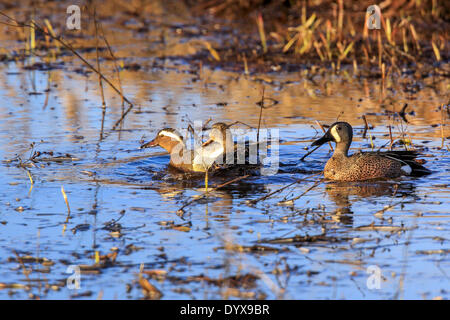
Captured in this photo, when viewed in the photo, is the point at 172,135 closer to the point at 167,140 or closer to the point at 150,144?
the point at 167,140

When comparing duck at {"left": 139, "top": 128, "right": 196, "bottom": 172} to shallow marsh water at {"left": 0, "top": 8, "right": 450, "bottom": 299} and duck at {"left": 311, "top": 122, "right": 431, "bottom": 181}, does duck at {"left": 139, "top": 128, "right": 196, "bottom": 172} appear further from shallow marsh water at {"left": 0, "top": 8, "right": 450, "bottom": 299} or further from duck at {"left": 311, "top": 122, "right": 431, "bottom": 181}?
duck at {"left": 311, "top": 122, "right": 431, "bottom": 181}

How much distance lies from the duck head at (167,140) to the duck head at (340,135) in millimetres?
1579

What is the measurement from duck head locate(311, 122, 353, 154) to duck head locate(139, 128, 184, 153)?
1.58 metres

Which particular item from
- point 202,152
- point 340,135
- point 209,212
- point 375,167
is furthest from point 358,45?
point 209,212

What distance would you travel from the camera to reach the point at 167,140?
29.5ft

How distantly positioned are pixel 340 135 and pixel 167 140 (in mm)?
1975

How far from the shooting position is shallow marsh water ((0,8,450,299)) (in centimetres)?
507

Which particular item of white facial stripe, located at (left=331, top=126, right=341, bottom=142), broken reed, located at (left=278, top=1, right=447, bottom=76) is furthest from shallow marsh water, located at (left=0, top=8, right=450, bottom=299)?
broken reed, located at (left=278, top=1, right=447, bottom=76)

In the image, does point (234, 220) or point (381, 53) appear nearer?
point (234, 220)

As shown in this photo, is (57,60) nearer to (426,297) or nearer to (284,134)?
(284,134)

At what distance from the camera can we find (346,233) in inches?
234

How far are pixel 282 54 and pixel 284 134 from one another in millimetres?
5566
